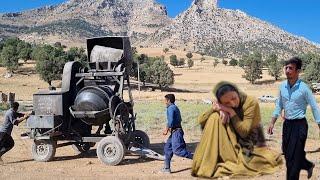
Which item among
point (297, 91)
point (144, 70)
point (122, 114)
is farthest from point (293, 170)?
point (144, 70)

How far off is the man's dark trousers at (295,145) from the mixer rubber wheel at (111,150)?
5.57 m

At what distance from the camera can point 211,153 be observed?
628 cm

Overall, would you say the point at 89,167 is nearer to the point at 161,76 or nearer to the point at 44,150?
the point at 44,150

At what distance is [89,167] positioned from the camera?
12.8m

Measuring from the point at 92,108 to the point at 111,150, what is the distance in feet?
3.72

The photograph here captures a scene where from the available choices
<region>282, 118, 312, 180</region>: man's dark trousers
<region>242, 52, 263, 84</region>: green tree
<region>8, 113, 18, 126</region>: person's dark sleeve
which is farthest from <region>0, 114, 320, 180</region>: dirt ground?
<region>242, 52, 263, 84</region>: green tree

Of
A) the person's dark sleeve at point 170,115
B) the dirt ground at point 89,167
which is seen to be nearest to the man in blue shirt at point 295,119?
the dirt ground at point 89,167

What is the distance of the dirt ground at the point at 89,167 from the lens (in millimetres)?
11367

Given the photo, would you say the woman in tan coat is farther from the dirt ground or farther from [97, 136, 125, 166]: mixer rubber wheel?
[97, 136, 125, 166]: mixer rubber wheel

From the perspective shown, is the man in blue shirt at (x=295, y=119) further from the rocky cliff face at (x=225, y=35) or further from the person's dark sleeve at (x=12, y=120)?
the rocky cliff face at (x=225, y=35)

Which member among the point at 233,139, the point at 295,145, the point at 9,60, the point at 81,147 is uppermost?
the point at 9,60

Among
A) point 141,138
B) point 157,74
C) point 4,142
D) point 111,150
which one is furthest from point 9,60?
point 111,150

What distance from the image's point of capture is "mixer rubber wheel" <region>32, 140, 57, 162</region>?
1366 cm

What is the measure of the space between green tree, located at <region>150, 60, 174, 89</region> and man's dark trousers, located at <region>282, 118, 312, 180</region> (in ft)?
202
